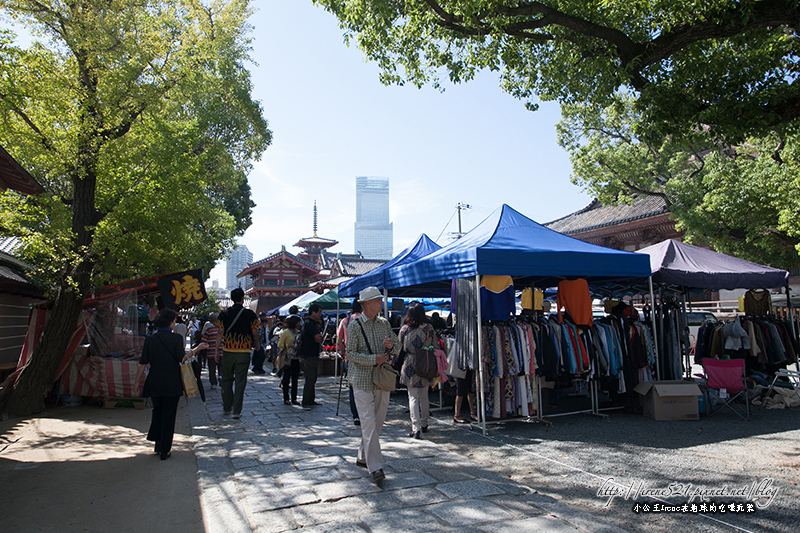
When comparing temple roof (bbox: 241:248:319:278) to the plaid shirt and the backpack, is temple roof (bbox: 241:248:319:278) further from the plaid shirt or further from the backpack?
the plaid shirt

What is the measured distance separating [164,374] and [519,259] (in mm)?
4654

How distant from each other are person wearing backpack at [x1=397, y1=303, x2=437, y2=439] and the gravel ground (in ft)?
1.00

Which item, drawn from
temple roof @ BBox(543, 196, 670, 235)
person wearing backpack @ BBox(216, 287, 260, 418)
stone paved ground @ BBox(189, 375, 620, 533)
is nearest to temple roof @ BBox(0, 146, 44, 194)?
person wearing backpack @ BBox(216, 287, 260, 418)

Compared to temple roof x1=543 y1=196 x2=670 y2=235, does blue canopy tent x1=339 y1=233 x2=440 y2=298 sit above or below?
below

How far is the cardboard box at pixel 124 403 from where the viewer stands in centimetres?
894

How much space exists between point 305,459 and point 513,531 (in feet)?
8.59

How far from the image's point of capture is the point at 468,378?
7078 mm

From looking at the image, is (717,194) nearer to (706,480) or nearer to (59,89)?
(706,480)

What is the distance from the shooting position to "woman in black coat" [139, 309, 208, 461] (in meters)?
5.46

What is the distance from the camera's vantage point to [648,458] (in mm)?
5160

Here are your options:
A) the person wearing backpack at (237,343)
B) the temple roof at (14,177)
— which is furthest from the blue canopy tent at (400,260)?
the temple roof at (14,177)

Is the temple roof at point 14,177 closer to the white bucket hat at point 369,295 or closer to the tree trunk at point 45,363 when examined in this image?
the tree trunk at point 45,363

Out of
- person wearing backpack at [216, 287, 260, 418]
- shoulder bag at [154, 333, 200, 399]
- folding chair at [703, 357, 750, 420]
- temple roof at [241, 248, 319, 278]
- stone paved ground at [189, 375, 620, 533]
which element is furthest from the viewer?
temple roof at [241, 248, 319, 278]

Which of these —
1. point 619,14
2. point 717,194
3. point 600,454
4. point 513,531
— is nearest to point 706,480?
point 600,454
